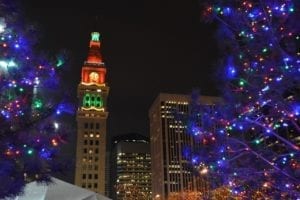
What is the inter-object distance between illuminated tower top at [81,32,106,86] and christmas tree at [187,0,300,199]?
66676 mm

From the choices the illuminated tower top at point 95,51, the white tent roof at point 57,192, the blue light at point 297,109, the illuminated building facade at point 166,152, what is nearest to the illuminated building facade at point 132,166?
the illuminated building facade at point 166,152

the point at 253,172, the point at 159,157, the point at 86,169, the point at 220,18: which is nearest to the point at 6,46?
the point at 220,18

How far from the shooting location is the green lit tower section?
6263cm

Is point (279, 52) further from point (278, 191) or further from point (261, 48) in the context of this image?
point (278, 191)

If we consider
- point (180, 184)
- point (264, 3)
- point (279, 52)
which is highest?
point (264, 3)

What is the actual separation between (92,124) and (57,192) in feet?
192

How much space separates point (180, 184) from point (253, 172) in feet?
296

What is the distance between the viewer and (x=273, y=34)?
7480 millimetres

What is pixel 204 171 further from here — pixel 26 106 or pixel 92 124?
pixel 92 124

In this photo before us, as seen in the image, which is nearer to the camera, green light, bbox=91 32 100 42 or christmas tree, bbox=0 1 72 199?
christmas tree, bbox=0 1 72 199

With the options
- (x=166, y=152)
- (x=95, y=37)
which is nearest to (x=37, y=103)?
(x=95, y=37)

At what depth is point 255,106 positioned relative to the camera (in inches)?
326

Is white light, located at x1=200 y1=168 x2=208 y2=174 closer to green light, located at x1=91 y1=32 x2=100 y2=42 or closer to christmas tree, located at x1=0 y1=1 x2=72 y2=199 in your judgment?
christmas tree, located at x1=0 y1=1 x2=72 y2=199

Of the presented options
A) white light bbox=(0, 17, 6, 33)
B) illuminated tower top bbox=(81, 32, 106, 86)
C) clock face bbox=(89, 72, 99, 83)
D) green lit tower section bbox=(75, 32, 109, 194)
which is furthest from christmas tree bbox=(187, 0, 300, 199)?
clock face bbox=(89, 72, 99, 83)
